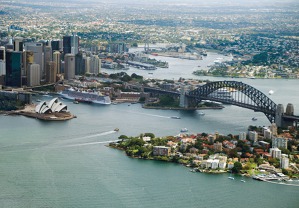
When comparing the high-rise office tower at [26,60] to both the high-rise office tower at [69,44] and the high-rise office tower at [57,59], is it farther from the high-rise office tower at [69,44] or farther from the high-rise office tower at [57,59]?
the high-rise office tower at [69,44]

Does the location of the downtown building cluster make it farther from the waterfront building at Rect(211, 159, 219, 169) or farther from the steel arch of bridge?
the waterfront building at Rect(211, 159, 219, 169)

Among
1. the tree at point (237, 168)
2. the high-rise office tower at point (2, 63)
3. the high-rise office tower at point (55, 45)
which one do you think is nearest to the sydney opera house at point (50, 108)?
the high-rise office tower at point (2, 63)

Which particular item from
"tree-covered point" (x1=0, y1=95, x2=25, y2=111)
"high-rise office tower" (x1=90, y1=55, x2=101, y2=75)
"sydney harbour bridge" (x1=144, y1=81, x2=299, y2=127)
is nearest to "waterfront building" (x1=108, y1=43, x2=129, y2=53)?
"high-rise office tower" (x1=90, y1=55, x2=101, y2=75)

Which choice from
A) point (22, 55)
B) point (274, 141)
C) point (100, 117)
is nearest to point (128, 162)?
point (274, 141)

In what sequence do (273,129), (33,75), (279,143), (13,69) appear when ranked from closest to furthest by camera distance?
(279,143)
(273,129)
(13,69)
(33,75)

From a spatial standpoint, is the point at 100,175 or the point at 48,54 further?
the point at 48,54

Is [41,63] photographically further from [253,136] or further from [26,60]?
[253,136]

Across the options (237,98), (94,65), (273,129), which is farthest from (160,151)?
(94,65)
